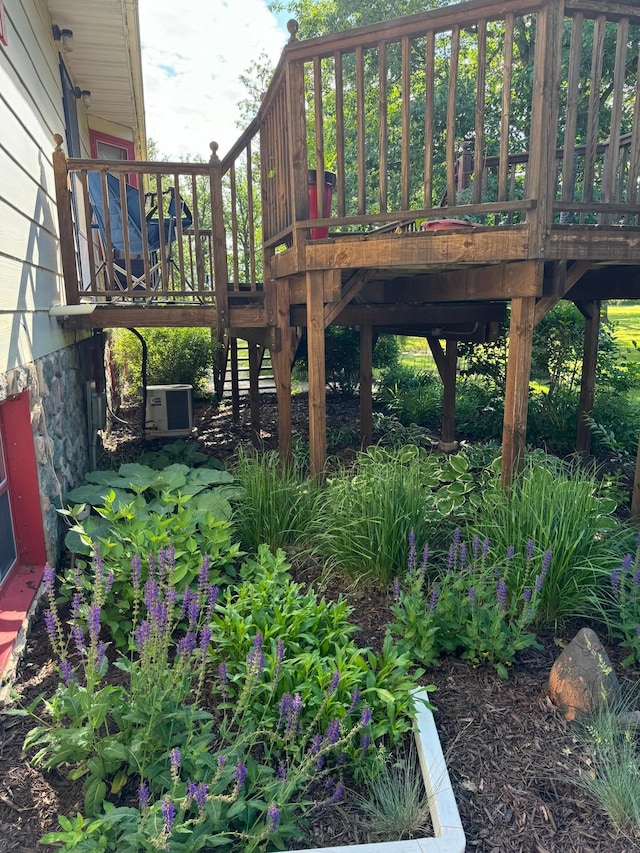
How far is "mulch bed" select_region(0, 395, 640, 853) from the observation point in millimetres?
1871

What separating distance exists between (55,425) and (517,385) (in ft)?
9.22

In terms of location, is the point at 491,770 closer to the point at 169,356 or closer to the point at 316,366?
the point at 316,366

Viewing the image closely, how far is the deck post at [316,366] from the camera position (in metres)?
3.92

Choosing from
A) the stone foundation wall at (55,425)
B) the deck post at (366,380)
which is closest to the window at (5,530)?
the stone foundation wall at (55,425)

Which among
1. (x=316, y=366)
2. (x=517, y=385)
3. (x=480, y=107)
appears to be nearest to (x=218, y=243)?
(x=316, y=366)

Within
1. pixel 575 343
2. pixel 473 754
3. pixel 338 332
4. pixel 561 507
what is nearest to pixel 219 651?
pixel 473 754

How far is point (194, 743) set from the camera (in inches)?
74.7

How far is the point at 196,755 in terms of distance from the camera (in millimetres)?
1776

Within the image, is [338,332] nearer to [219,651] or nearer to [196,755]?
[219,651]

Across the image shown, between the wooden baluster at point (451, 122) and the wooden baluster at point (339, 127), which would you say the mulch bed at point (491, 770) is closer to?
the wooden baluster at point (451, 122)

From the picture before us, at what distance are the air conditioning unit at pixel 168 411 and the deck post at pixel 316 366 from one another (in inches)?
135

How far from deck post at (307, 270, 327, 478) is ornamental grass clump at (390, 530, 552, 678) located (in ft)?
5.03

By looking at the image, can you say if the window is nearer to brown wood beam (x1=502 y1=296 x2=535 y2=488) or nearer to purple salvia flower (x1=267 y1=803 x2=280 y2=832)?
purple salvia flower (x1=267 y1=803 x2=280 y2=832)

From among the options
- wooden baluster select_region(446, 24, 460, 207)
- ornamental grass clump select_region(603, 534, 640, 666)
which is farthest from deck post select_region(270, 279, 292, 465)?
ornamental grass clump select_region(603, 534, 640, 666)
